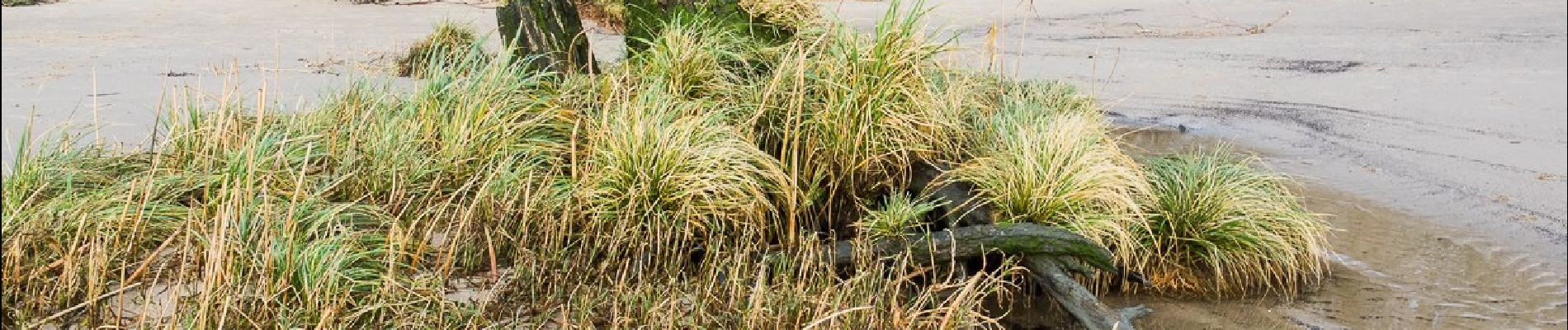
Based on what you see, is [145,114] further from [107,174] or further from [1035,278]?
[1035,278]

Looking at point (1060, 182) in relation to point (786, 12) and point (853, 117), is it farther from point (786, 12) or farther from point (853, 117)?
point (786, 12)

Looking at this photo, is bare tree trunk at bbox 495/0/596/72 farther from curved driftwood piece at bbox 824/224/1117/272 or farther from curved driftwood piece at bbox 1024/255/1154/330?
curved driftwood piece at bbox 1024/255/1154/330

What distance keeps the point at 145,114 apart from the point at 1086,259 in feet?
16.5

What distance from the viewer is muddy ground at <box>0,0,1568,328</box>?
5.70m

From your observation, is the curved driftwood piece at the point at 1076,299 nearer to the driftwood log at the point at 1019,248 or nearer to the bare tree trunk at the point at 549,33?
the driftwood log at the point at 1019,248

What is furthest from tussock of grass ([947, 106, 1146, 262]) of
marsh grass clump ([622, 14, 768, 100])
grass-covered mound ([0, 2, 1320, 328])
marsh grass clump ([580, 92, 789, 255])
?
marsh grass clump ([622, 14, 768, 100])

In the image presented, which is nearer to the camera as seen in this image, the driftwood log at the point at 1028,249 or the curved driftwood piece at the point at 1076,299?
the curved driftwood piece at the point at 1076,299

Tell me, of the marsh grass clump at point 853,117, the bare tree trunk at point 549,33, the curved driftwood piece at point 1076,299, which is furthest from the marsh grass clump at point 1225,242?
the bare tree trunk at point 549,33

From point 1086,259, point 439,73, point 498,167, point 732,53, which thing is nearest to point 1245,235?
point 1086,259

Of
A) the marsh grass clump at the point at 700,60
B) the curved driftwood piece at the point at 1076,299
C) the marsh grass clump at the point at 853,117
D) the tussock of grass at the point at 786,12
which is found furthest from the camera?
the tussock of grass at the point at 786,12

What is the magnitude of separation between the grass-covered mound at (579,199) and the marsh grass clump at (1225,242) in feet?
0.20

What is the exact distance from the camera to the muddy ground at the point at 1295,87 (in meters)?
5.70

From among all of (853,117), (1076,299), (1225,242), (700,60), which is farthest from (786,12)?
(1076,299)

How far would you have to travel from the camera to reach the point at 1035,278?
4988mm
